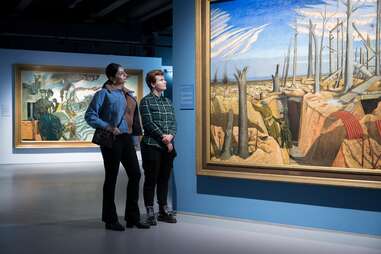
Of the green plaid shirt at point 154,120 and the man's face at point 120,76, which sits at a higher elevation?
the man's face at point 120,76

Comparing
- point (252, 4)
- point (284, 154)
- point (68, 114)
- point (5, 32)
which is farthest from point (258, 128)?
point (5, 32)

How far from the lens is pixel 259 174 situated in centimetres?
557

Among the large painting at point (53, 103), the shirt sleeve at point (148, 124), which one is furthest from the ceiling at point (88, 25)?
the shirt sleeve at point (148, 124)

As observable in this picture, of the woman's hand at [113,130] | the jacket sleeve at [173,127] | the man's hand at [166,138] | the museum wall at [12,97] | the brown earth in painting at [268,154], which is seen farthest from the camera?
the museum wall at [12,97]

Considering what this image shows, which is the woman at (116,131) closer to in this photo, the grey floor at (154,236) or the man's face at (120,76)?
the man's face at (120,76)

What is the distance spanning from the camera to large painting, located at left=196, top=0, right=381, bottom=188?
194 inches

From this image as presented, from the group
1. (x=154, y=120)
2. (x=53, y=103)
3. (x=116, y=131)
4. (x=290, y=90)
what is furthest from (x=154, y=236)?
(x=53, y=103)

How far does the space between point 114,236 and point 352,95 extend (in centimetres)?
265

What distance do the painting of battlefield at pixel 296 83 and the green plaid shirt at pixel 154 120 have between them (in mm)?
544

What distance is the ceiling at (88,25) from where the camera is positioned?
52.3ft

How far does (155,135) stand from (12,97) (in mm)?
10038

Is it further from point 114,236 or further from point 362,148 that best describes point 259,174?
point 114,236

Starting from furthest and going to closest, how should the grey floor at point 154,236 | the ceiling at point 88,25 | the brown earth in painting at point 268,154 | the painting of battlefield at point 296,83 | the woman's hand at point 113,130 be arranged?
the ceiling at point 88,25 → the brown earth in painting at point 268,154 → the woman's hand at point 113,130 → the painting of battlefield at point 296,83 → the grey floor at point 154,236

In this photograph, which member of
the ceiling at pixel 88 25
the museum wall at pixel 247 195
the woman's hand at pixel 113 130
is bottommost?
the museum wall at pixel 247 195
